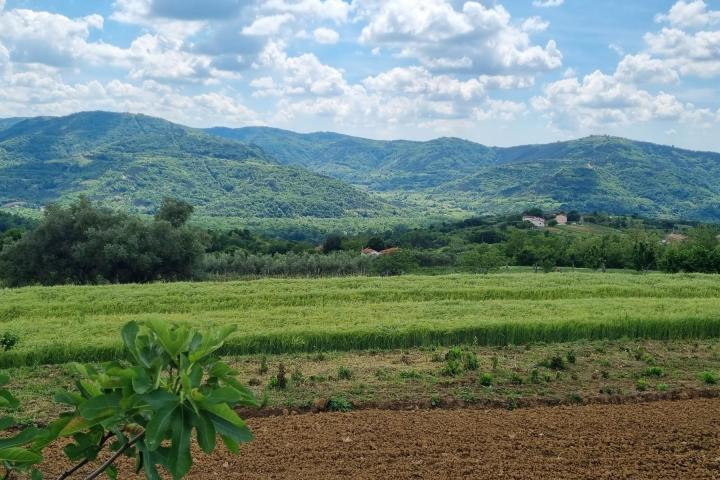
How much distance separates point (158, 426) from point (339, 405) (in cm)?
1031

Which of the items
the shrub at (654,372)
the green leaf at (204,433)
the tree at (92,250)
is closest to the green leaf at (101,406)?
the green leaf at (204,433)

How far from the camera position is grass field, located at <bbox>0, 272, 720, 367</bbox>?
1781 cm

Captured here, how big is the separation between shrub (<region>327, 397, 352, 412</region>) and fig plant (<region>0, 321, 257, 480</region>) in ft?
32.1

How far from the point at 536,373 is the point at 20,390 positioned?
11957 mm

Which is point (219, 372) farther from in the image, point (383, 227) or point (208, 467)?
point (383, 227)

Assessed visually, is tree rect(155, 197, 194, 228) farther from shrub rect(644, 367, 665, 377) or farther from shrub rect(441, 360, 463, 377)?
shrub rect(644, 367, 665, 377)

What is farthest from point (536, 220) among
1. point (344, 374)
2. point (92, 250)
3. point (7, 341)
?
point (7, 341)

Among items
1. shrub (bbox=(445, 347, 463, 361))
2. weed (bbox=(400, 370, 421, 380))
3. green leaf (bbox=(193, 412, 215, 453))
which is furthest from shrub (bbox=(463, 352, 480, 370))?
green leaf (bbox=(193, 412, 215, 453))

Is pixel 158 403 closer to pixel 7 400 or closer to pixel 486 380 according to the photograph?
pixel 7 400

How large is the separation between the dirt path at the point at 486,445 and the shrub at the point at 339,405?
41 cm

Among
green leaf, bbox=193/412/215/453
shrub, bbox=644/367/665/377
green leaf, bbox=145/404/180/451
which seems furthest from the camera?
shrub, bbox=644/367/665/377

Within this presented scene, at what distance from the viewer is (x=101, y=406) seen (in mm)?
2453

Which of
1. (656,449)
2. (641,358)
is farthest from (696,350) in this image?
(656,449)

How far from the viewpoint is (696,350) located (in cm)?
1761
